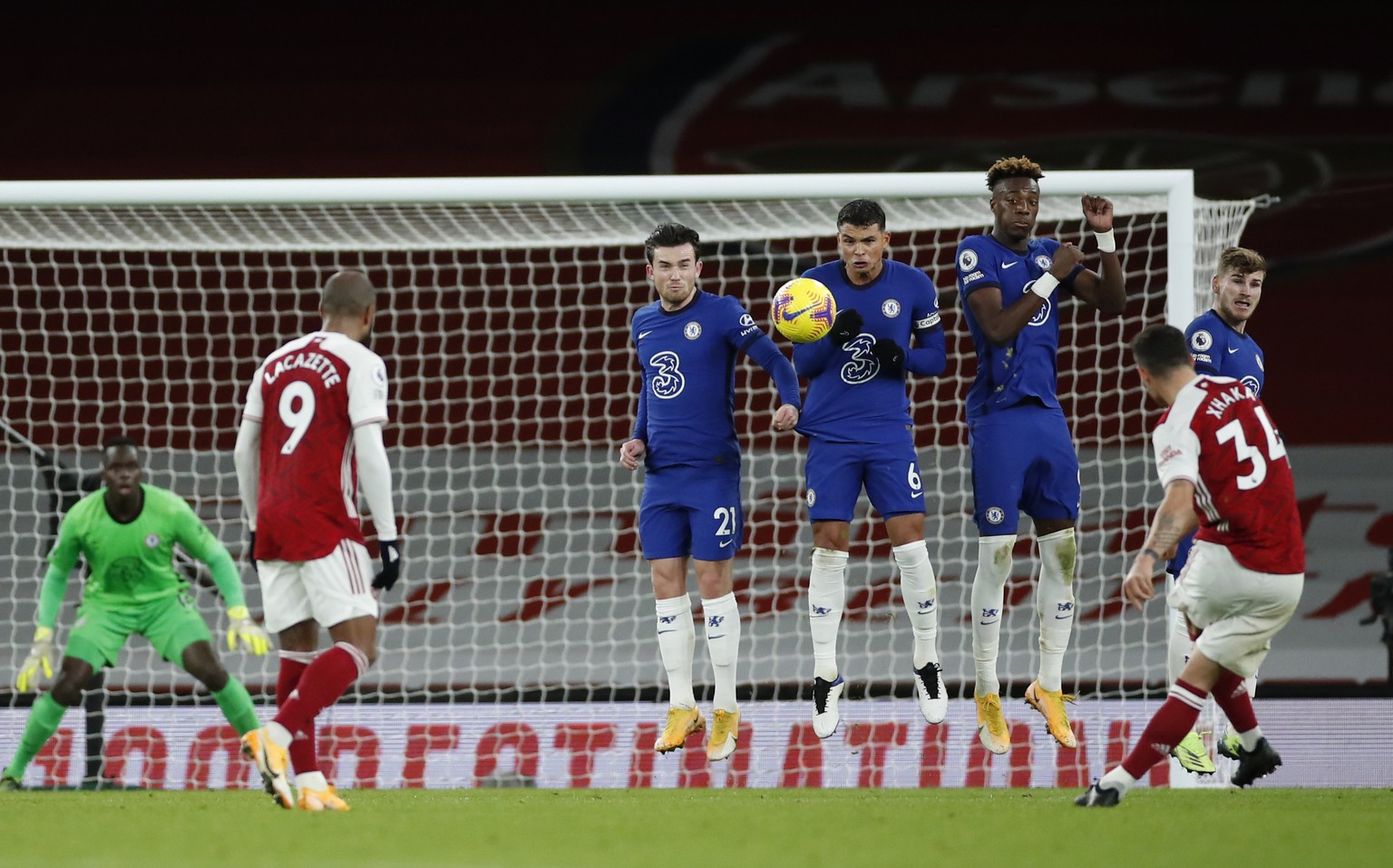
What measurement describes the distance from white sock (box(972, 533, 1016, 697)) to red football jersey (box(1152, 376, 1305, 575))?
1.24 meters

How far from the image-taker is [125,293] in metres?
11.3

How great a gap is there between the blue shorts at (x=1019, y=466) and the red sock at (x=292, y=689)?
2.65 metres

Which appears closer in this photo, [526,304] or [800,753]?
[800,753]

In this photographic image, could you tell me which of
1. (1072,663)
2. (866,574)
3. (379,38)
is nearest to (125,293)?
(379,38)

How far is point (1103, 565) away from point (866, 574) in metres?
1.62

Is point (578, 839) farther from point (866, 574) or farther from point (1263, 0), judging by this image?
point (1263, 0)

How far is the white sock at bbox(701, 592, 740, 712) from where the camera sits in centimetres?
628

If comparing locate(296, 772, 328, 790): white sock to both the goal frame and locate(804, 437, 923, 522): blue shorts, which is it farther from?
the goal frame

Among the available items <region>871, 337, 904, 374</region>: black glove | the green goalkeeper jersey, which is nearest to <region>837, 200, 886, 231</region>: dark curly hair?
<region>871, 337, 904, 374</region>: black glove

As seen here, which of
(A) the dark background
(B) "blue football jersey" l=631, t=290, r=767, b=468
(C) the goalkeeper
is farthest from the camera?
(A) the dark background

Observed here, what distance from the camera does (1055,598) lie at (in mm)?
6285

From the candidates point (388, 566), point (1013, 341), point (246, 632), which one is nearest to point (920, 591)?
point (1013, 341)

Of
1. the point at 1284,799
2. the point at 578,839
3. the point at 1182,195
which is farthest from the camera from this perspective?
the point at 1182,195

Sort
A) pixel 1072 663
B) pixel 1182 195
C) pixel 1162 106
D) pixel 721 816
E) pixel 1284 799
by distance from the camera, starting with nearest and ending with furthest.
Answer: pixel 721 816, pixel 1284 799, pixel 1182 195, pixel 1072 663, pixel 1162 106
